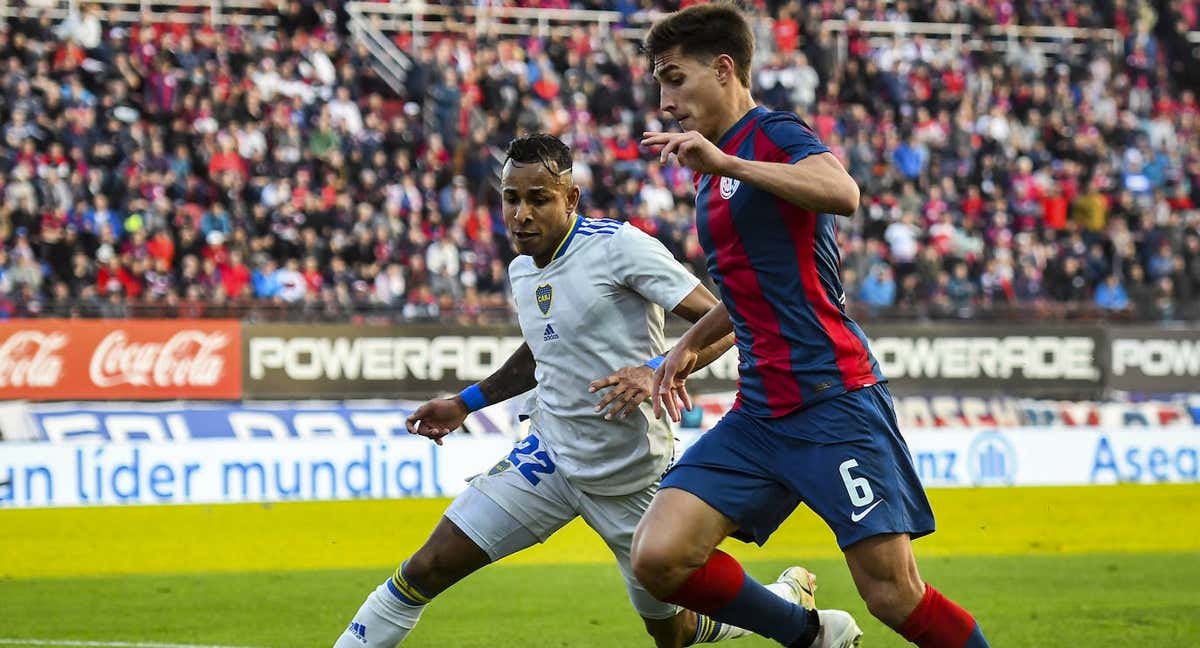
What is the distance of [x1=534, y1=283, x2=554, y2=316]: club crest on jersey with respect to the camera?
654 cm

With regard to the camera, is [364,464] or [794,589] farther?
[364,464]

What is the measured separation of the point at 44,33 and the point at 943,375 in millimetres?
12167

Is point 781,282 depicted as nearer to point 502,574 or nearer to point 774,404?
point 774,404

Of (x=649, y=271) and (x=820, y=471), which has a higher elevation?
(x=649, y=271)

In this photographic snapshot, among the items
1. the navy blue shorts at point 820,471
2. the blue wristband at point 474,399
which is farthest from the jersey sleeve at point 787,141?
the blue wristband at point 474,399

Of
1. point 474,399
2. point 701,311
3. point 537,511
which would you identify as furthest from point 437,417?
point 701,311

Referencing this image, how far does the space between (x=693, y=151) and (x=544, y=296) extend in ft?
5.62

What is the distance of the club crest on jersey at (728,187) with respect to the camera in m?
5.43

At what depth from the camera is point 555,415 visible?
656 cm

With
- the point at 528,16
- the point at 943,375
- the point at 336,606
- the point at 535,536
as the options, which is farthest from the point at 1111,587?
the point at 528,16

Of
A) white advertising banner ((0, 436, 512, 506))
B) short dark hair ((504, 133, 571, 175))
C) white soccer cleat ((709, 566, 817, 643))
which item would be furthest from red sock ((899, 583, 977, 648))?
white advertising banner ((0, 436, 512, 506))

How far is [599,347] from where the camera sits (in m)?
6.46

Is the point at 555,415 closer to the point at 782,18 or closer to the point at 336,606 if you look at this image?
the point at 336,606

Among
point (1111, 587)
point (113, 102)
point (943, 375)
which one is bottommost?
point (943, 375)
